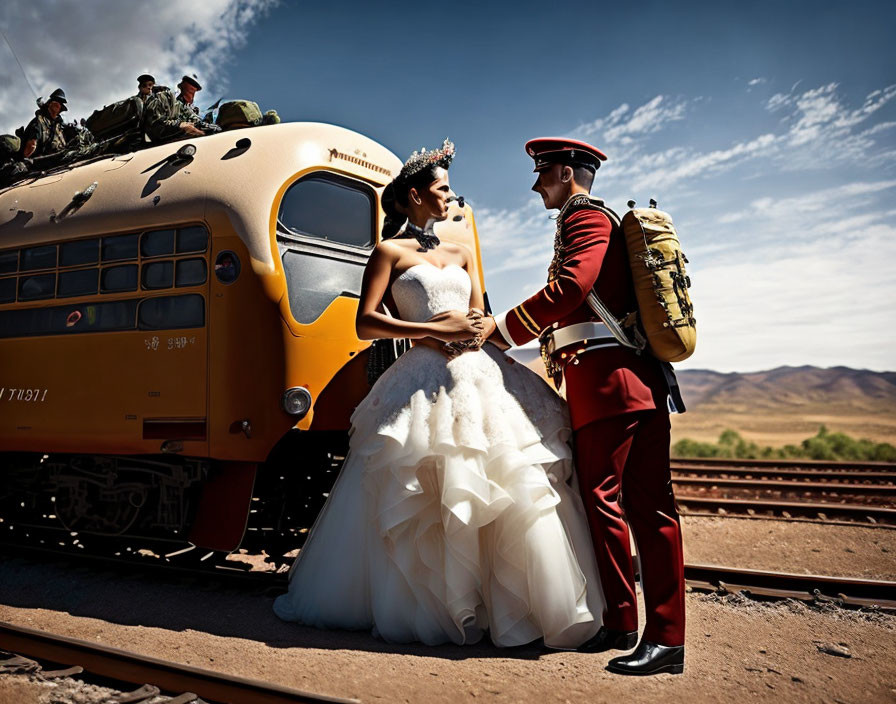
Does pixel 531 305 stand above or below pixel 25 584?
above

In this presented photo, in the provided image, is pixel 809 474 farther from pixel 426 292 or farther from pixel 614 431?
pixel 426 292

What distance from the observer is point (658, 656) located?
3.22 meters

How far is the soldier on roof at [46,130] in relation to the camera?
7887 millimetres

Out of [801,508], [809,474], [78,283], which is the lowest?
[801,508]

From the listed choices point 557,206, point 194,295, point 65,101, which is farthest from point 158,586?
point 65,101

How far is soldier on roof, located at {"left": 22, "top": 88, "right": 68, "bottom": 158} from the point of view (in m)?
7.89

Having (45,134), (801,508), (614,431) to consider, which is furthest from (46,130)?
(801,508)

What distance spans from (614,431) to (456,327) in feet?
3.24

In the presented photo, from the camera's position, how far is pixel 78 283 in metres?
5.57

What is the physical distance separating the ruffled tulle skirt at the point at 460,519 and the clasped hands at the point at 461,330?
0.21ft

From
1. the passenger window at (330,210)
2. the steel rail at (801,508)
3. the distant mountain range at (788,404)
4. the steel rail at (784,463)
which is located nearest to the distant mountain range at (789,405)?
the distant mountain range at (788,404)

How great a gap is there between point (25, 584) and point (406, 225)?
4059 millimetres

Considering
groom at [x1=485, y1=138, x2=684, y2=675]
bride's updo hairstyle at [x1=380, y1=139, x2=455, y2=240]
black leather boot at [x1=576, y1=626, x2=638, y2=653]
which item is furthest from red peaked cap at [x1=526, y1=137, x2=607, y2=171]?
black leather boot at [x1=576, y1=626, x2=638, y2=653]

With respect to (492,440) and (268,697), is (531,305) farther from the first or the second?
(268,697)
